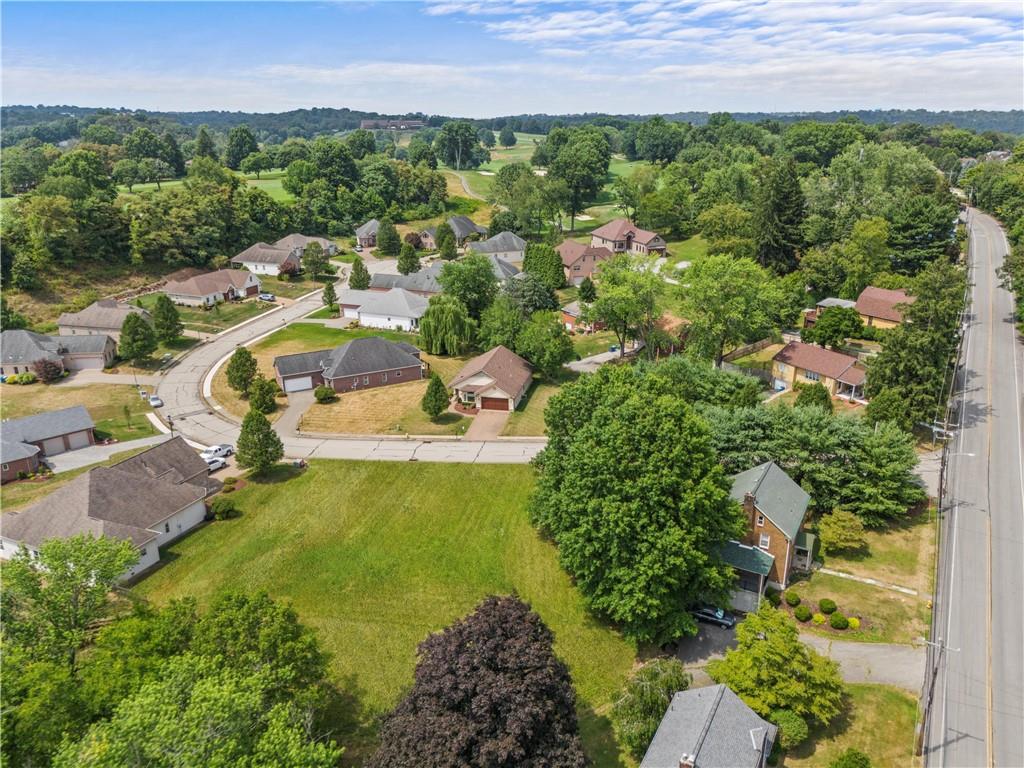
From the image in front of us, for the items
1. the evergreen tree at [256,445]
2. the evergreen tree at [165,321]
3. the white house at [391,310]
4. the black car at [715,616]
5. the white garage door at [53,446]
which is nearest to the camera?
the black car at [715,616]

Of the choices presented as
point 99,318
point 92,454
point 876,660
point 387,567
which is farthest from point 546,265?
point 876,660

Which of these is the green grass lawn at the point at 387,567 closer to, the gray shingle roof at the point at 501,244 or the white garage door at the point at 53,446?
the white garage door at the point at 53,446

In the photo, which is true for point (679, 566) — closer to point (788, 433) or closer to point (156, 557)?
point (788, 433)

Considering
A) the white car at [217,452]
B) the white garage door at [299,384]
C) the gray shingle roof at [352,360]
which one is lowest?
the white car at [217,452]

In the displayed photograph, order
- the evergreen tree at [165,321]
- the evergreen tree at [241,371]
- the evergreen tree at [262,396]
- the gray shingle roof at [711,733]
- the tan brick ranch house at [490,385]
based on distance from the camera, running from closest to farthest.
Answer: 1. the gray shingle roof at [711,733]
2. the evergreen tree at [262,396]
3. the tan brick ranch house at [490,385]
4. the evergreen tree at [241,371]
5. the evergreen tree at [165,321]

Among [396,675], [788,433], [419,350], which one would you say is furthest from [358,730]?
[419,350]

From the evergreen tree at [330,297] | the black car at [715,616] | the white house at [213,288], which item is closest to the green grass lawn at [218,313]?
the white house at [213,288]

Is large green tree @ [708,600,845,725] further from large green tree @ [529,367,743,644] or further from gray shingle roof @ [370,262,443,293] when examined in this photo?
gray shingle roof @ [370,262,443,293]

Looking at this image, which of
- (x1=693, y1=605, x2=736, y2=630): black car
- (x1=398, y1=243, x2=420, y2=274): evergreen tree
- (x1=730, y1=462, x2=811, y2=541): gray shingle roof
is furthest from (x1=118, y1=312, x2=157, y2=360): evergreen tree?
(x1=693, y1=605, x2=736, y2=630): black car
